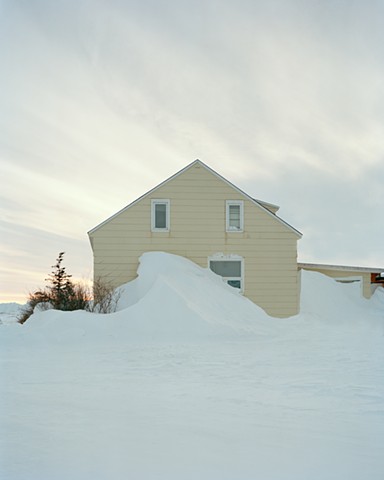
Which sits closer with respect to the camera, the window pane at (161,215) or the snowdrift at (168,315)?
the snowdrift at (168,315)

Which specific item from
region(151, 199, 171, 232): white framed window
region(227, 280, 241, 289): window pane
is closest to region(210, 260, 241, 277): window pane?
region(227, 280, 241, 289): window pane

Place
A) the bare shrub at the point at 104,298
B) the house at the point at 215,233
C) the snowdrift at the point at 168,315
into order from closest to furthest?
the snowdrift at the point at 168,315, the bare shrub at the point at 104,298, the house at the point at 215,233

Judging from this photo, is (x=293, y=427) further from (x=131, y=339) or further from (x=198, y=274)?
(x=198, y=274)

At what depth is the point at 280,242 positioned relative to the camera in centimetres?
1900

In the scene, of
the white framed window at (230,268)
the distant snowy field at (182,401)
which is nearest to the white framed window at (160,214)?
the white framed window at (230,268)

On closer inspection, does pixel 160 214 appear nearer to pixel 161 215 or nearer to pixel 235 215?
pixel 161 215

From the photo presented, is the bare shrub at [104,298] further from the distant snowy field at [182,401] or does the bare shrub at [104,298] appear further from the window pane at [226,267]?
the window pane at [226,267]

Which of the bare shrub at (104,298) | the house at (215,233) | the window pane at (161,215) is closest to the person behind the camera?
the bare shrub at (104,298)

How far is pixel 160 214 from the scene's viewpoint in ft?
62.0

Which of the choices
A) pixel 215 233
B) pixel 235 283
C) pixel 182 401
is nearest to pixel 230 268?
pixel 235 283

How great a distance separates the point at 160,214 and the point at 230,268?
11.0ft

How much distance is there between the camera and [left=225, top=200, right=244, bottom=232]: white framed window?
18953 mm

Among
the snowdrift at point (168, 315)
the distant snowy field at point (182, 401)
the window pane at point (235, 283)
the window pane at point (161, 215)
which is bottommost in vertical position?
the distant snowy field at point (182, 401)

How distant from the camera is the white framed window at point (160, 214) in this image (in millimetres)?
18781
